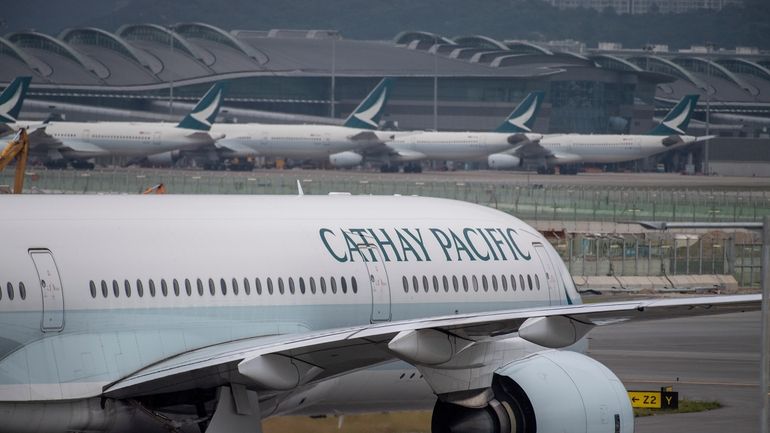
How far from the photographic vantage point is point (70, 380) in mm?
14070

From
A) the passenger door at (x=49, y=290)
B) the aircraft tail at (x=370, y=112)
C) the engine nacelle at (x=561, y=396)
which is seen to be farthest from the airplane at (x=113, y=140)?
the engine nacelle at (x=561, y=396)

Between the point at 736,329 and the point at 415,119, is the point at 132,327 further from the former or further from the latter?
the point at 415,119

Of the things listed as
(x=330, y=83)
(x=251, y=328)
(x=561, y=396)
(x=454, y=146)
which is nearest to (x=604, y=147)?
(x=454, y=146)

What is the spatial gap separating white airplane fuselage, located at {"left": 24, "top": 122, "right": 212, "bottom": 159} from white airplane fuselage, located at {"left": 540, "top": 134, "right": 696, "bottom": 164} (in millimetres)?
33100

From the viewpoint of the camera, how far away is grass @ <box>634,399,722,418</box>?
78.1 ft

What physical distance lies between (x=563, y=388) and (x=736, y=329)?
970 inches

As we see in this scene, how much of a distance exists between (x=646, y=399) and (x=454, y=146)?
327 ft

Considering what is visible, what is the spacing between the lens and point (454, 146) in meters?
124

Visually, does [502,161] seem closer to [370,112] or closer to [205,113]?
[370,112]

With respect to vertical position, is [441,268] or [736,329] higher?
[441,268]

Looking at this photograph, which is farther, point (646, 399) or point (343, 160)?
point (343, 160)

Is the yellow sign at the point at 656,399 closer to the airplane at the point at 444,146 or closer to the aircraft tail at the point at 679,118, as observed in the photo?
the airplane at the point at 444,146

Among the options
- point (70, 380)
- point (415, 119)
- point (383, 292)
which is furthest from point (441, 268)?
point (415, 119)

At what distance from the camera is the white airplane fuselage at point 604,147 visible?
4985 inches
